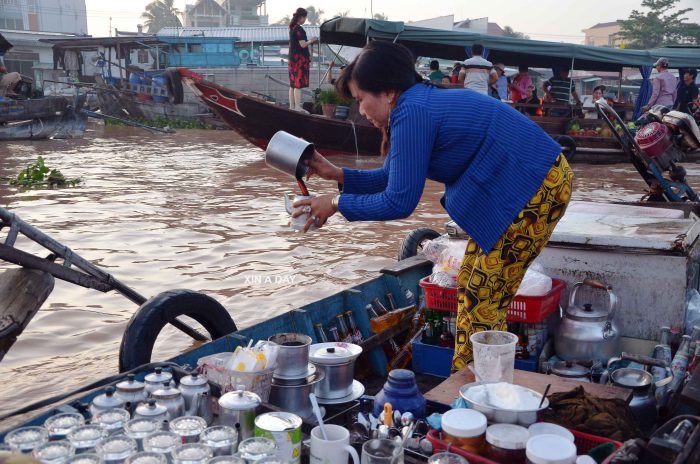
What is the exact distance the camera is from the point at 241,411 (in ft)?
6.56

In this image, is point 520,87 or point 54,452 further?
point 520,87

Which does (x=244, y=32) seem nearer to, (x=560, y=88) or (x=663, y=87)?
(x=560, y=88)

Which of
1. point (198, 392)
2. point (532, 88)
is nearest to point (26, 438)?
point (198, 392)

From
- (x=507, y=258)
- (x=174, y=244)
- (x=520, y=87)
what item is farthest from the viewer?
(x=520, y=87)

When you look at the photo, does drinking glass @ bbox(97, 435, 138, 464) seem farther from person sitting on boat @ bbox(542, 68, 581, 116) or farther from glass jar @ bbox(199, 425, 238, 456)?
person sitting on boat @ bbox(542, 68, 581, 116)

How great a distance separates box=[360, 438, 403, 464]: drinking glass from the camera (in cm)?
176

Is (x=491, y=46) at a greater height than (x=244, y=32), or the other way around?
(x=244, y=32)

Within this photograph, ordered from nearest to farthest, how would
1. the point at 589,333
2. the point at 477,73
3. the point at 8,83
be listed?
the point at 589,333, the point at 477,73, the point at 8,83

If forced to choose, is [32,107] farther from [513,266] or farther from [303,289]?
[513,266]

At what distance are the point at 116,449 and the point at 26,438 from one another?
0.29 metres

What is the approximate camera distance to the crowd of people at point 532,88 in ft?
37.9

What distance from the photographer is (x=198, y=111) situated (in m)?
22.6

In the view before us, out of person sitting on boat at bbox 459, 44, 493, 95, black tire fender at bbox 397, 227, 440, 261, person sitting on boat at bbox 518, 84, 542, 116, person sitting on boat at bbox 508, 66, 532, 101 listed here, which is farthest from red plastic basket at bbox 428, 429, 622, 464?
person sitting on boat at bbox 508, 66, 532, 101

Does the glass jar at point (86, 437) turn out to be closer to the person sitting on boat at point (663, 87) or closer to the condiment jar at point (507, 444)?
the condiment jar at point (507, 444)
